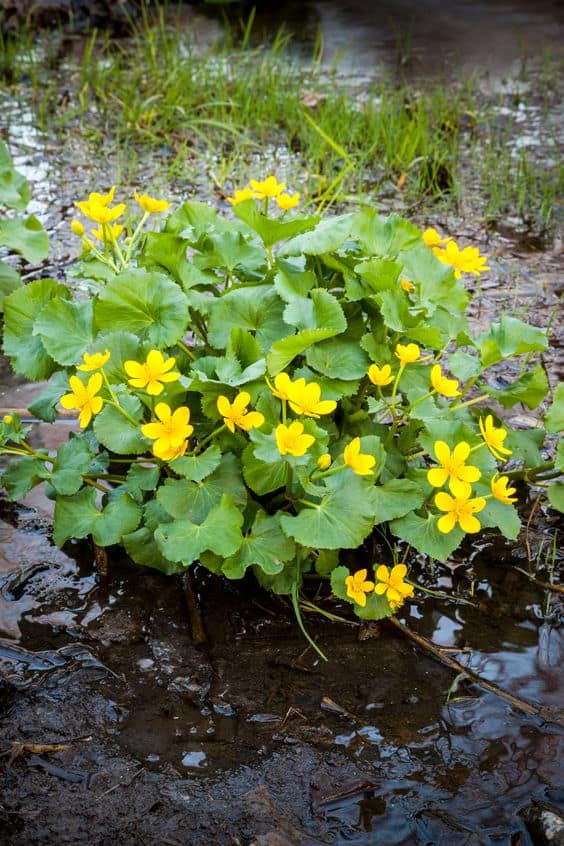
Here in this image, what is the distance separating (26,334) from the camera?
6.37 ft

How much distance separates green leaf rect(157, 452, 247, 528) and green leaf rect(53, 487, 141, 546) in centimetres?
11

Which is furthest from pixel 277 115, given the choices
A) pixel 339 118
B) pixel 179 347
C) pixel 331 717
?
pixel 331 717

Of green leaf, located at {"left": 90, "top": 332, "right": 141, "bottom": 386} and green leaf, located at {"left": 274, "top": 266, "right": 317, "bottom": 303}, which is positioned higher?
green leaf, located at {"left": 274, "top": 266, "right": 317, "bottom": 303}

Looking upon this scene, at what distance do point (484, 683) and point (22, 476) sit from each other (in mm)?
1149

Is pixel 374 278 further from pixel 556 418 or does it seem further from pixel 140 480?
pixel 140 480

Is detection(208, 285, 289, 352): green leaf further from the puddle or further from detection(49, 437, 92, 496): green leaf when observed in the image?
the puddle

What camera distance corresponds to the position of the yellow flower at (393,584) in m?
1.79

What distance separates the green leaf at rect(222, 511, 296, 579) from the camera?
1708 millimetres

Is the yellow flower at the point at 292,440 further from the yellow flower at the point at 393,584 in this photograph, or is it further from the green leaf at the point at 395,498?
the yellow flower at the point at 393,584

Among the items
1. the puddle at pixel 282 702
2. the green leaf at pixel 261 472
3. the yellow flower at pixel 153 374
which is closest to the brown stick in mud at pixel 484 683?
the puddle at pixel 282 702

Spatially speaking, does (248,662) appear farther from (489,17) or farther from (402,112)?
(489,17)

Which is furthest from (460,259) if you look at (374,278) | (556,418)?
(556,418)

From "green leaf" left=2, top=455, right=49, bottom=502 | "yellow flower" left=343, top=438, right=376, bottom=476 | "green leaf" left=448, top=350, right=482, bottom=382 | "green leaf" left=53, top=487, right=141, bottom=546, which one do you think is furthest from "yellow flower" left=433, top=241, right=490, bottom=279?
"green leaf" left=2, top=455, right=49, bottom=502

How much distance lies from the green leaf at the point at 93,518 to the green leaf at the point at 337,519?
0.35 m
